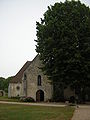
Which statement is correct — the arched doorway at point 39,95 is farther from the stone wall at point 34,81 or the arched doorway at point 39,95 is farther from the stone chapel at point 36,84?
the stone wall at point 34,81

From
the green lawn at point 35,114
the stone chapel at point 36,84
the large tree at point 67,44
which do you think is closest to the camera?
the green lawn at point 35,114

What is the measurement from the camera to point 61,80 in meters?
39.7

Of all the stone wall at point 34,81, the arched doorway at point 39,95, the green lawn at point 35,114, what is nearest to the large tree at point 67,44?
the stone wall at point 34,81

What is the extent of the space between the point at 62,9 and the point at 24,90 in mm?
18859

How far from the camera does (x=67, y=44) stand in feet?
Result: 127

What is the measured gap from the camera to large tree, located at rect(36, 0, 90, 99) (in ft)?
125

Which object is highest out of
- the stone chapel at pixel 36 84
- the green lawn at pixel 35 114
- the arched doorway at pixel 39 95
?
the stone chapel at pixel 36 84

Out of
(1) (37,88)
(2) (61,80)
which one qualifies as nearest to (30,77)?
(1) (37,88)

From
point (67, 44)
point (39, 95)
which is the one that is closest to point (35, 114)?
point (67, 44)

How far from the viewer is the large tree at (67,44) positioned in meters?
38.2

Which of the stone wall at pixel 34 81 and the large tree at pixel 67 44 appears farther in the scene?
the stone wall at pixel 34 81

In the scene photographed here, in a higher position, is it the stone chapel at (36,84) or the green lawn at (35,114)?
the stone chapel at (36,84)

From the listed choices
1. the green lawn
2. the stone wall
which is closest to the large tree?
the stone wall

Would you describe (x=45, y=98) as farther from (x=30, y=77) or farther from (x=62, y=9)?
(x=62, y=9)
